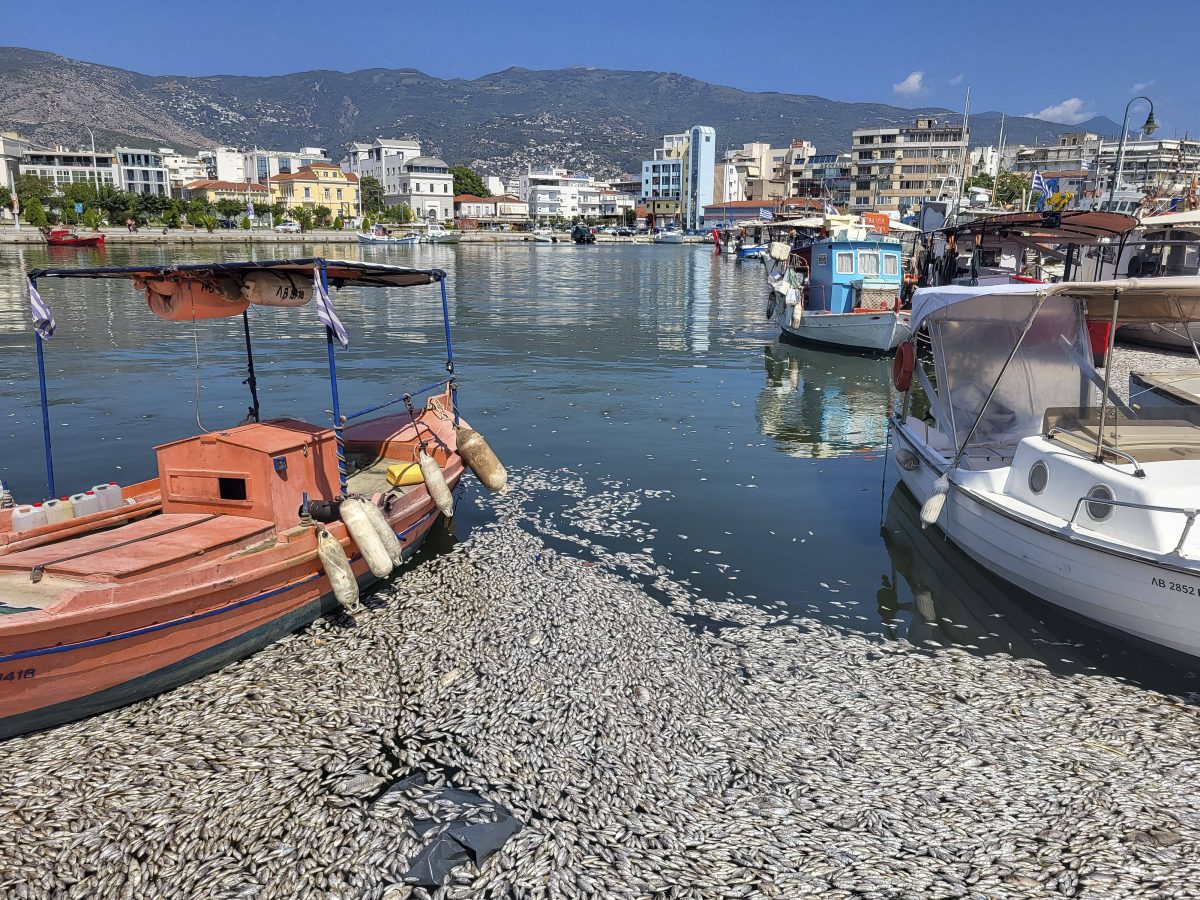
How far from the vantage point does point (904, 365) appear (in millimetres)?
14586

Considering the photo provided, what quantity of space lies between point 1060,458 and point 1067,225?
18.9 metres

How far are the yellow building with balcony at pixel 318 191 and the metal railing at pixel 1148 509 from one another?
156 m

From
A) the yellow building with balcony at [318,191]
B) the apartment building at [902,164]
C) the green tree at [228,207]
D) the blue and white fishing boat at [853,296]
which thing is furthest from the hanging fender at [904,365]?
the yellow building with balcony at [318,191]

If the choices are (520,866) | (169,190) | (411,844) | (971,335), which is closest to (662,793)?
(520,866)

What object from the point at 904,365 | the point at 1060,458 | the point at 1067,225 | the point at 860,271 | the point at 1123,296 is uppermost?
the point at 1067,225

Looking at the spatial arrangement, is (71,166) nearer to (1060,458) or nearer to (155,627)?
(155,627)

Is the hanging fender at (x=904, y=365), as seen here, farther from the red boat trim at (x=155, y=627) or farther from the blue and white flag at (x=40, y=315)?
the blue and white flag at (x=40, y=315)

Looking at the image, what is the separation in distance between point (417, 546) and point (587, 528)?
9.74 feet

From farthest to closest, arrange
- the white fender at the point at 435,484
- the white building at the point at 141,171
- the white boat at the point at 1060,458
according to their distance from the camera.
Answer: the white building at the point at 141,171 < the white fender at the point at 435,484 < the white boat at the point at 1060,458

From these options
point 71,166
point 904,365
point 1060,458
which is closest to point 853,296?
point 904,365

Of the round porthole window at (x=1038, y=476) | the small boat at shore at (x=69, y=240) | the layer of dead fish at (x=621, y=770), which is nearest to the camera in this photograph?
the layer of dead fish at (x=621, y=770)

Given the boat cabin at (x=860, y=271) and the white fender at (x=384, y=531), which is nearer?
the white fender at (x=384, y=531)

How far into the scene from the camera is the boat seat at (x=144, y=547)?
8594 millimetres

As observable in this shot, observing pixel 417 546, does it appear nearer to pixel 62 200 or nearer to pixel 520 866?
pixel 520 866
